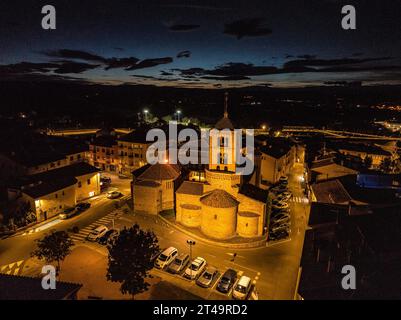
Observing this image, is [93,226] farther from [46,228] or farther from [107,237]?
[46,228]

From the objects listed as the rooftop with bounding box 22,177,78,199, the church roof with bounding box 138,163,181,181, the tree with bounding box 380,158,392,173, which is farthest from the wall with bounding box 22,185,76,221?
the tree with bounding box 380,158,392,173

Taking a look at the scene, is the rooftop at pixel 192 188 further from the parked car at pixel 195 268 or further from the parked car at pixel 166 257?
the parked car at pixel 195 268

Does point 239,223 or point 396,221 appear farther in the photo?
point 239,223

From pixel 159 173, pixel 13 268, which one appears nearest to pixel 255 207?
pixel 159 173

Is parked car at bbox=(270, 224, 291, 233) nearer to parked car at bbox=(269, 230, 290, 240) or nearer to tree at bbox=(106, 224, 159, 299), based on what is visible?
parked car at bbox=(269, 230, 290, 240)
